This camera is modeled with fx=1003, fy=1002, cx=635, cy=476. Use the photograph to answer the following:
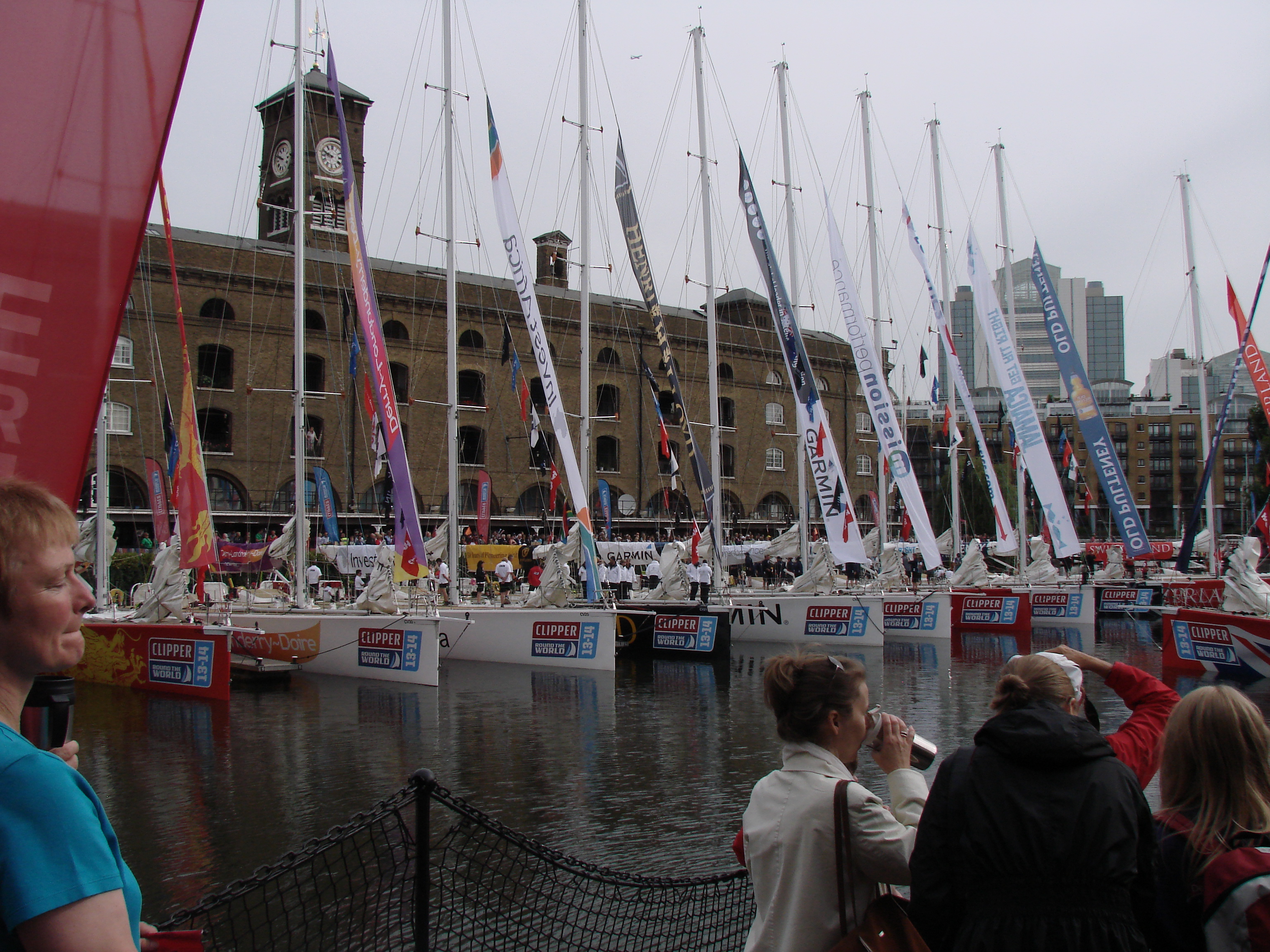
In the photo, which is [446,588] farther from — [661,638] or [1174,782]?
[1174,782]

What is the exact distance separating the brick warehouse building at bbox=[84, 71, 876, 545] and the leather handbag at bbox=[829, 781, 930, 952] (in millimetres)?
27493

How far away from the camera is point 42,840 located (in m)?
1.57

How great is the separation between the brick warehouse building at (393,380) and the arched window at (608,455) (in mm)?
112

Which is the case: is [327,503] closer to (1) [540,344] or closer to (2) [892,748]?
(1) [540,344]

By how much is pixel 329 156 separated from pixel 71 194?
4959cm

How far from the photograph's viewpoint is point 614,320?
51125mm

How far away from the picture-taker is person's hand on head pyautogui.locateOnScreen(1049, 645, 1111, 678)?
11.7 ft

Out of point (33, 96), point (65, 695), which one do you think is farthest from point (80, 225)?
point (65, 695)

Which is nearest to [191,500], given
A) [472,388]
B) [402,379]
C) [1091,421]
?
[1091,421]

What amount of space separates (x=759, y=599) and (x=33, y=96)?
24.2m

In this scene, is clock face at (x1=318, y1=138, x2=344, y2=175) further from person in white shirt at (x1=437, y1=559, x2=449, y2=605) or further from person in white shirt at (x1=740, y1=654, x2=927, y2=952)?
person in white shirt at (x1=740, y1=654, x2=927, y2=952)

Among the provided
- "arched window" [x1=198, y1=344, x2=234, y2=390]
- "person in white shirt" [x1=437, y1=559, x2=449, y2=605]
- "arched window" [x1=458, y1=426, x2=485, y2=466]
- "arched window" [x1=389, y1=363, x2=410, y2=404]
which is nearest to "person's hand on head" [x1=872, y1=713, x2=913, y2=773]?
"person in white shirt" [x1=437, y1=559, x2=449, y2=605]

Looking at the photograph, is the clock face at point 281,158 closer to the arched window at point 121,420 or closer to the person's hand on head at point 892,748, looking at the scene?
the arched window at point 121,420

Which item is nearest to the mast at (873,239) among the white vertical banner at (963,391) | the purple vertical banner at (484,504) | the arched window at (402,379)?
the white vertical banner at (963,391)
